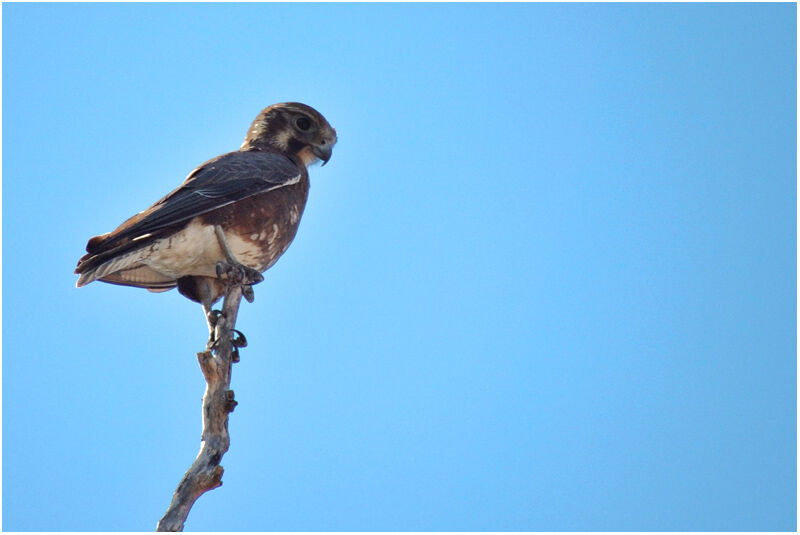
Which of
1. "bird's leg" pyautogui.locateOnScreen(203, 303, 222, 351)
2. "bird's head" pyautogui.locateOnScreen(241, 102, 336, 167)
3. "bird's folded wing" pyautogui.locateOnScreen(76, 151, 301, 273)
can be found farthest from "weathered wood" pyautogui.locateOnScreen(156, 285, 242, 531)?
"bird's head" pyautogui.locateOnScreen(241, 102, 336, 167)

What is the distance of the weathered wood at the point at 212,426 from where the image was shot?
5.97 meters

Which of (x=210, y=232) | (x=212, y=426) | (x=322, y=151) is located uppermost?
(x=322, y=151)

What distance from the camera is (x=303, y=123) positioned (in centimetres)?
1002

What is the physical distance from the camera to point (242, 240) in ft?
27.6

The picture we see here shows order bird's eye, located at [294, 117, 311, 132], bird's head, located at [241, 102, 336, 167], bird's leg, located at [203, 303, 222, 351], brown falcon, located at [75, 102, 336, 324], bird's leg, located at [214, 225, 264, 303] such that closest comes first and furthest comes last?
1. bird's leg, located at [203, 303, 222, 351]
2. brown falcon, located at [75, 102, 336, 324]
3. bird's leg, located at [214, 225, 264, 303]
4. bird's head, located at [241, 102, 336, 167]
5. bird's eye, located at [294, 117, 311, 132]

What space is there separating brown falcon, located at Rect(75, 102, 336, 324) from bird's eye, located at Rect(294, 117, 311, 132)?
717mm

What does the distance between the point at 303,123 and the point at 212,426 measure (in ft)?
13.9

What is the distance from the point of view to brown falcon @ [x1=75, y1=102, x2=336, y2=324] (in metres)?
7.86

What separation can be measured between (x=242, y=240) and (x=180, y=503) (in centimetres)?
290

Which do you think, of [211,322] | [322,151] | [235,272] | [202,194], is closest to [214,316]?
[211,322]

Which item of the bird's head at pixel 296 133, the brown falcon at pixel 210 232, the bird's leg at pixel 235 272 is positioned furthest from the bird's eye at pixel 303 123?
the bird's leg at pixel 235 272

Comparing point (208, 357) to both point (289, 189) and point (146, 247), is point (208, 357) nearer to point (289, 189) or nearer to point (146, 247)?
point (146, 247)

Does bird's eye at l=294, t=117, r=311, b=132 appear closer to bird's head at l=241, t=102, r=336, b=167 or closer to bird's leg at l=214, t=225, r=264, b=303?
bird's head at l=241, t=102, r=336, b=167

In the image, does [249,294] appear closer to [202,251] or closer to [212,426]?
[202,251]
